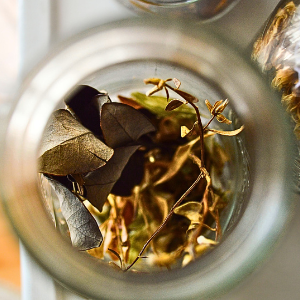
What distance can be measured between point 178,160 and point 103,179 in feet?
0.26

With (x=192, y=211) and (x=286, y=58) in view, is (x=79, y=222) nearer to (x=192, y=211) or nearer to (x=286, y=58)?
(x=192, y=211)

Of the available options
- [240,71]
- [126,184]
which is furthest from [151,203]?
[240,71]

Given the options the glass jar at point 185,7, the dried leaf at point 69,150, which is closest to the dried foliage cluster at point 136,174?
the dried leaf at point 69,150

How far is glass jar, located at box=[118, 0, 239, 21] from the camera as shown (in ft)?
1.34

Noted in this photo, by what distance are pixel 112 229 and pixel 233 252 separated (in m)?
0.10

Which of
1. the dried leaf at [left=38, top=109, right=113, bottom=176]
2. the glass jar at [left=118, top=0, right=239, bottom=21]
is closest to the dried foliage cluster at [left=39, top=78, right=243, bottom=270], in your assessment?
the dried leaf at [left=38, top=109, right=113, bottom=176]

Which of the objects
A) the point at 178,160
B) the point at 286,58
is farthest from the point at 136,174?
the point at 286,58

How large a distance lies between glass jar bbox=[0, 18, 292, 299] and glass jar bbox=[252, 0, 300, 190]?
0.06m

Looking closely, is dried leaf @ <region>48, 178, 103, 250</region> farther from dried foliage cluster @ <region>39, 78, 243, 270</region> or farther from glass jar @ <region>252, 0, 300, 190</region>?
glass jar @ <region>252, 0, 300, 190</region>

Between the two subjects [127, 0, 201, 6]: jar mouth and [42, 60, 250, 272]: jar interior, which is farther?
[127, 0, 201, 6]: jar mouth

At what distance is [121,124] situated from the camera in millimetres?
276

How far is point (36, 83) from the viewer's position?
28cm

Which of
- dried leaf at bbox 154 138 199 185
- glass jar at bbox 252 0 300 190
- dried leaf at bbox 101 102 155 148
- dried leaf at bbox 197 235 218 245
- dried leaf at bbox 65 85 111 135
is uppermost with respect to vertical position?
glass jar at bbox 252 0 300 190

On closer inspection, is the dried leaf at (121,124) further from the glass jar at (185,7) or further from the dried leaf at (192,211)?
the glass jar at (185,7)
